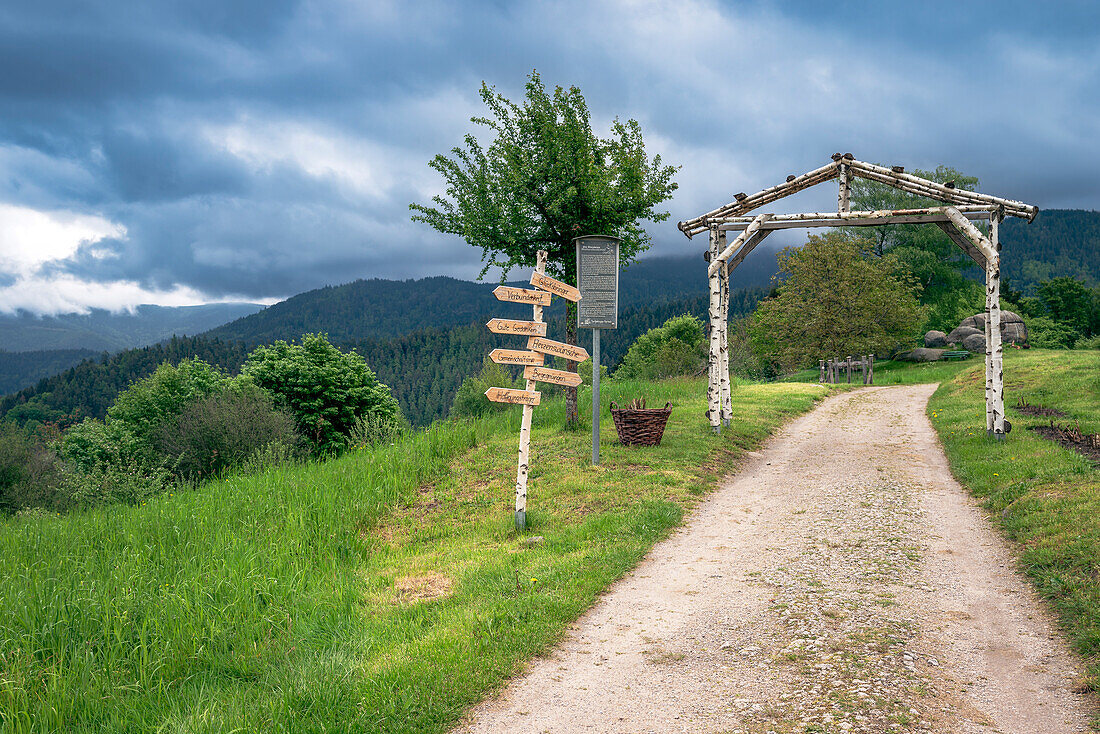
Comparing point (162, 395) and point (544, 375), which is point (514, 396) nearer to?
point (544, 375)

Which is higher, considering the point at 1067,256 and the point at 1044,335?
the point at 1067,256

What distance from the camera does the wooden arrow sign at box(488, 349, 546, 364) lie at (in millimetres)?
7884

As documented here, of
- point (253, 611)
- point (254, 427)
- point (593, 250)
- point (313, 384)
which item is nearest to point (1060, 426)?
point (593, 250)

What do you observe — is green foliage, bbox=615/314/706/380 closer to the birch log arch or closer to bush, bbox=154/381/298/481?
bush, bbox=154/381/298/481

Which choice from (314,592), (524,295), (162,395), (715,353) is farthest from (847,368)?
(162,395)

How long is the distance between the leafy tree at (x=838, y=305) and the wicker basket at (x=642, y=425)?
2788 cm

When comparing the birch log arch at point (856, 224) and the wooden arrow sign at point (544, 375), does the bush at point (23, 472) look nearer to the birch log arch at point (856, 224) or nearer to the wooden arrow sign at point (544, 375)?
the wooden arrow sign at point (544, 375)

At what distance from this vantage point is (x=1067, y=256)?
168m

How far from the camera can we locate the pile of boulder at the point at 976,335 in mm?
38000

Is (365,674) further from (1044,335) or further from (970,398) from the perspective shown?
(1044,335)

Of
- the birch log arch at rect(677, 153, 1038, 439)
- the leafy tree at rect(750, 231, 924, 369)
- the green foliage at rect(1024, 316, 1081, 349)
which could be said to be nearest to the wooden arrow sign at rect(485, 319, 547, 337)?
the birch log arch at rect(677, 153, 1038, 439)

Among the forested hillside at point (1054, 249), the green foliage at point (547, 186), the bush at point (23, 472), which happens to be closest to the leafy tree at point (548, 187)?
the green foliage at point (547, 186)

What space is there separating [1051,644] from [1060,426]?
10152 millimetres

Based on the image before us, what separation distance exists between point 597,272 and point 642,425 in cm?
299
